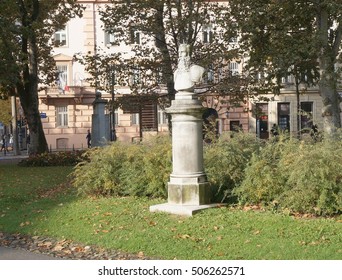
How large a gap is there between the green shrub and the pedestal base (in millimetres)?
578

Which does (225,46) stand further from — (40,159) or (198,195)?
(198,195)

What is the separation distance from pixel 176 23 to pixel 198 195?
14.8 m

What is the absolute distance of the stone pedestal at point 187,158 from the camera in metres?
10.4

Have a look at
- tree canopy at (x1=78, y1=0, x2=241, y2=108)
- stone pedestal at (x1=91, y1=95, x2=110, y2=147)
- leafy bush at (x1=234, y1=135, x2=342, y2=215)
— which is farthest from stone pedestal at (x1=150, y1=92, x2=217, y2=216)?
stone pedestal at (x1=91, y1=95, x2=110, y2=147)

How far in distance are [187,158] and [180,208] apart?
0.99 m

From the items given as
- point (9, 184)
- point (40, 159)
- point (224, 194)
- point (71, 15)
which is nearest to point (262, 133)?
point (71, 15)

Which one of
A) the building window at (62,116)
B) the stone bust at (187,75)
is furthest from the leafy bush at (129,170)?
the building window at (62,116)

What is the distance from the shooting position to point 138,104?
85.1 ft

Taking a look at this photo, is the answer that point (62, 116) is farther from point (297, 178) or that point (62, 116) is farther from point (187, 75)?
point (297, 178)

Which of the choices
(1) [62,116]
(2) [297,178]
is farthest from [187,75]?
(1) [62,116]

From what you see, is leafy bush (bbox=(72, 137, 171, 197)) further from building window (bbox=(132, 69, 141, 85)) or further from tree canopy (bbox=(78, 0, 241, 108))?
building window (bbox=(132, 69, 141, 85))

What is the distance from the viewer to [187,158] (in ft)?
34.2

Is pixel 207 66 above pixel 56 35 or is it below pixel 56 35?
below

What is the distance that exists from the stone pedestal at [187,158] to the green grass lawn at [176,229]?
49cm
